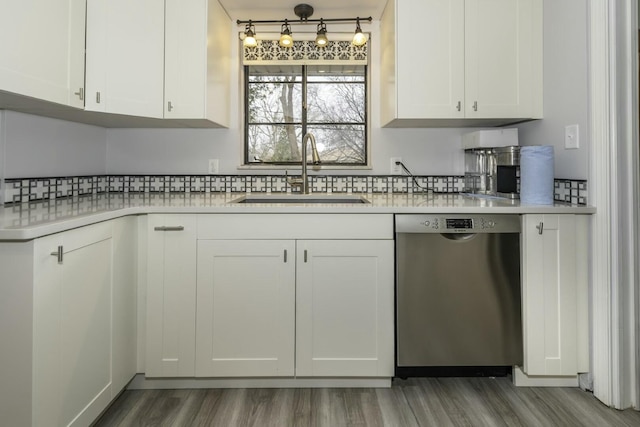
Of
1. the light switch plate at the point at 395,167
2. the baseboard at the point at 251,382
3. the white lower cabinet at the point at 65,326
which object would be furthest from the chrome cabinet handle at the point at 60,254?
the light switch plate at the point at 395,167

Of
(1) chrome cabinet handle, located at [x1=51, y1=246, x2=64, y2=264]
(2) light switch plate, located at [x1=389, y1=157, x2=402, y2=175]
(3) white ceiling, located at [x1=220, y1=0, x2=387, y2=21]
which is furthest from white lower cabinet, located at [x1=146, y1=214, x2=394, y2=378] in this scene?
(3) white ceiling, located at [x1=220, y1=0, x2=387, y2=21]

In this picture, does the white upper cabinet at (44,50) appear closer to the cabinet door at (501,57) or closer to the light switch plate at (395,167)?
the light switch plate at (395,167)

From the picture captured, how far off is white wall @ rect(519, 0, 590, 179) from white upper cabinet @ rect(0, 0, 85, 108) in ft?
7.48

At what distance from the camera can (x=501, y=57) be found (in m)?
2.36

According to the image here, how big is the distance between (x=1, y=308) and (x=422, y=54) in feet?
7.08

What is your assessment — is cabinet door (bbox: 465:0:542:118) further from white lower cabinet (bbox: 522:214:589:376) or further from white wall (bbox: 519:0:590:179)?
white lower cabinet (bbox: 522:214:589:376)

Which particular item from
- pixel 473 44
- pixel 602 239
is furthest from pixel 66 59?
pixel 602 239

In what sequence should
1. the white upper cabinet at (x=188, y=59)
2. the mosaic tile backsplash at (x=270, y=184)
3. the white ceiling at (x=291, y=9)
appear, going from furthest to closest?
1. the mosaic tile backsplash at (x=270, y=184)
2. the white ceiling at (x=291, y=9)
3. the white upper cabinet at (x=188, y=59)

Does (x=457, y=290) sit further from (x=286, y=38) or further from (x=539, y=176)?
(x=286, y=38)

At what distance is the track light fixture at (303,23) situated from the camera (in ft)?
8.64

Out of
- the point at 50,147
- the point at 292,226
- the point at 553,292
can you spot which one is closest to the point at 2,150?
the point at 50,147

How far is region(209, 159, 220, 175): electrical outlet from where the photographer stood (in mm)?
2834

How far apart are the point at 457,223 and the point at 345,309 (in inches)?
25.5

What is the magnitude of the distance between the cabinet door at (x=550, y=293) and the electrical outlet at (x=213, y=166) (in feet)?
6.07
